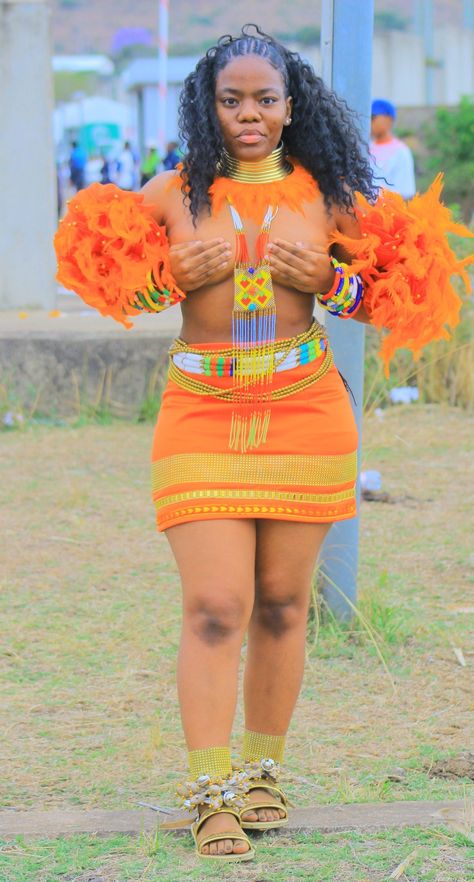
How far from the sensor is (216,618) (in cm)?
311

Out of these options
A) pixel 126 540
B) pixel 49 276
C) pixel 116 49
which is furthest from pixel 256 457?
pixel 116 49

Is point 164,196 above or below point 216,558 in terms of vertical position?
above

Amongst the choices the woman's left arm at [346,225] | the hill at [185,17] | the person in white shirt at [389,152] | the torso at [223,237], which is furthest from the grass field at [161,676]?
the hill at [185,17]

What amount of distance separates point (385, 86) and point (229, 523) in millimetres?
35550

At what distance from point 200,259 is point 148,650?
2003 mm

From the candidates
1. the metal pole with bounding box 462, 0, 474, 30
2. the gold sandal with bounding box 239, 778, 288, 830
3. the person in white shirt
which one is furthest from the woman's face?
the metal pole with bounding box 462, 0, 474, 30

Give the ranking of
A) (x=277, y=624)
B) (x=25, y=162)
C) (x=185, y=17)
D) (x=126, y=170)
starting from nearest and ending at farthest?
(x=277, y=624), (x=25, y=162), (x=126, y=170), (x=185, y=17)

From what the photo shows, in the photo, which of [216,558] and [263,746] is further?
[263,746]

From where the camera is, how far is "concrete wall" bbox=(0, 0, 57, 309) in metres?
10.4

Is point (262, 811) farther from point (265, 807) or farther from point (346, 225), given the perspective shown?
point (346, 225)

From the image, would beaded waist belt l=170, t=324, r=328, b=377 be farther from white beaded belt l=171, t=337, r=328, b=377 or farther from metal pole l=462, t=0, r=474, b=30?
metal pole l=462, t=0, r=474, b=30

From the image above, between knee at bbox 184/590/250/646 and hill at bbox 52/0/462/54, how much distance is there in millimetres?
108632

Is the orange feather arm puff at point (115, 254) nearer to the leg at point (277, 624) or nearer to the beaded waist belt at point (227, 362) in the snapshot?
the beaded waist belt at point (227, 362)

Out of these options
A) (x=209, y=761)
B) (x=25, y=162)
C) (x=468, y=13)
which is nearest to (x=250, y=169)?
(x=209, y=761)
